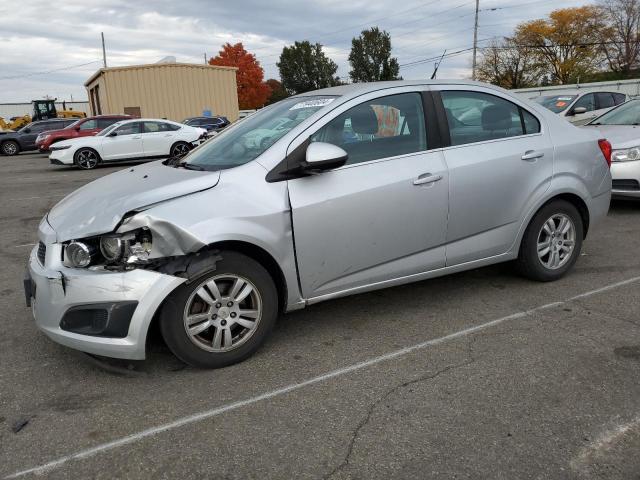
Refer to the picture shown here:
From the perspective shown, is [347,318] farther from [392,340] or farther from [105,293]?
[105,293]

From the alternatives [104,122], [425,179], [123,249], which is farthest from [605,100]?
[104,122]

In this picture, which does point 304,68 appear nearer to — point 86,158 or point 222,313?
point 86,158

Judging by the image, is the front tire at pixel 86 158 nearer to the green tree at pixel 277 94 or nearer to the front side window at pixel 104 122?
the front side window at pixel 104 122

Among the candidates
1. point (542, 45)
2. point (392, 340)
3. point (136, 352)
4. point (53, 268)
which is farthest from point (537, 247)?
point (542, 45)

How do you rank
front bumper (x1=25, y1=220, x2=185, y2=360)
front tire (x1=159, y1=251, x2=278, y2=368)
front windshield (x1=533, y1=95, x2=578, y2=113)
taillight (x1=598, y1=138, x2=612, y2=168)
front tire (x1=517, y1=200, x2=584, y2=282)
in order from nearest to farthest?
front bumper (x1=25, y1=220, x2=185, y2=360) < front tire (x1=159, y1=251, x2=278, y2=368) < front tire (x1=517, y1=200, x2=584, y2=282) < taillight (x1=598, y1=138, x2=612, y2=168) < front windshield (x1=533, y1=95, x2=578, y2=113)

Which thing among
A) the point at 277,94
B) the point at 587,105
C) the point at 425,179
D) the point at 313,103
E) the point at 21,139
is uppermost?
the point at 277,94

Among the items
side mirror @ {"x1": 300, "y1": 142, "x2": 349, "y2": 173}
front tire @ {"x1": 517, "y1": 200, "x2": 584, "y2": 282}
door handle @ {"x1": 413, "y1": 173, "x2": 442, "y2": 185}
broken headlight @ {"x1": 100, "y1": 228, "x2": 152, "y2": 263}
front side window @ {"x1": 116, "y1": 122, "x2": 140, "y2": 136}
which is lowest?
front tire @ {"x1": 517, "y1": 200, "x2": 584, "y2": 282}

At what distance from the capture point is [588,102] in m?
14.0

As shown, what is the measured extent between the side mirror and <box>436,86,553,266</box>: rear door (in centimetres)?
94

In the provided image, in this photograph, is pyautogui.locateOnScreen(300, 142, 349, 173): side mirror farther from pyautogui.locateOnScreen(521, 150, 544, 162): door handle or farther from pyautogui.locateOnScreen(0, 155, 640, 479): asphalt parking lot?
Result: pyautogui.locateOnScreen(521, 150, 544, 162): door handle

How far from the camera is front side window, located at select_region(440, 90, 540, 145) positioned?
13.1ft

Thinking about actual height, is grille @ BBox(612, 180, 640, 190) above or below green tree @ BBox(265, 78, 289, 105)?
below

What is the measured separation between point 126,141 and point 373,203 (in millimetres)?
A: 15165

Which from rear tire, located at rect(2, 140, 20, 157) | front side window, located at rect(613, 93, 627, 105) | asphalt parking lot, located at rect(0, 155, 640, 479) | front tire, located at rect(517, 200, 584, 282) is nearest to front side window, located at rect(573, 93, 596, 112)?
front side window, located at rect(613, 93, 627, 105)
